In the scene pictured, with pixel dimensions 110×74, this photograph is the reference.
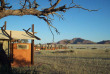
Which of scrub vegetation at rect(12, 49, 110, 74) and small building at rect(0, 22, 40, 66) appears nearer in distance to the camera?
scrub vegetation at rect(12, 49, 110, 74)

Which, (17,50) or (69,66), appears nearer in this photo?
(69,66)

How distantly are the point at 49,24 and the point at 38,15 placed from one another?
0.76 metres

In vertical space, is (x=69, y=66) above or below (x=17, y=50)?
below

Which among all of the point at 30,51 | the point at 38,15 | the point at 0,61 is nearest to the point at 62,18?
the point at 38,15

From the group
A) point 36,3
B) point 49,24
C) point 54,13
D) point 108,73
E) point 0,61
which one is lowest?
point 108,73

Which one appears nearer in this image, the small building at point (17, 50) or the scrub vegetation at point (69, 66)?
the scrub vegetation at point (69, 66)

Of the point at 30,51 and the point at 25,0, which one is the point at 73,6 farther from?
the point at 30,51

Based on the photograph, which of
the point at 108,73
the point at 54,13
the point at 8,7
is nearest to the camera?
the point at 8,7

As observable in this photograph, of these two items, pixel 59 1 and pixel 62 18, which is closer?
pixel 59 1

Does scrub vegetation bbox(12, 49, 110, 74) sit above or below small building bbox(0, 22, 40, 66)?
below

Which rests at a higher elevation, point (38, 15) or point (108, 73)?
point (38, 15)

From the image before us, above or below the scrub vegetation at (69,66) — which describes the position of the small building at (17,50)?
above

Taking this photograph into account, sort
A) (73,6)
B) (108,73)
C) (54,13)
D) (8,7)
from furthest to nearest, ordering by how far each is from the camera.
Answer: (108,73)
(54,13)
(73,6)
(8,7)

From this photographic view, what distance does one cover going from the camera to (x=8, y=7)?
6816 mm
